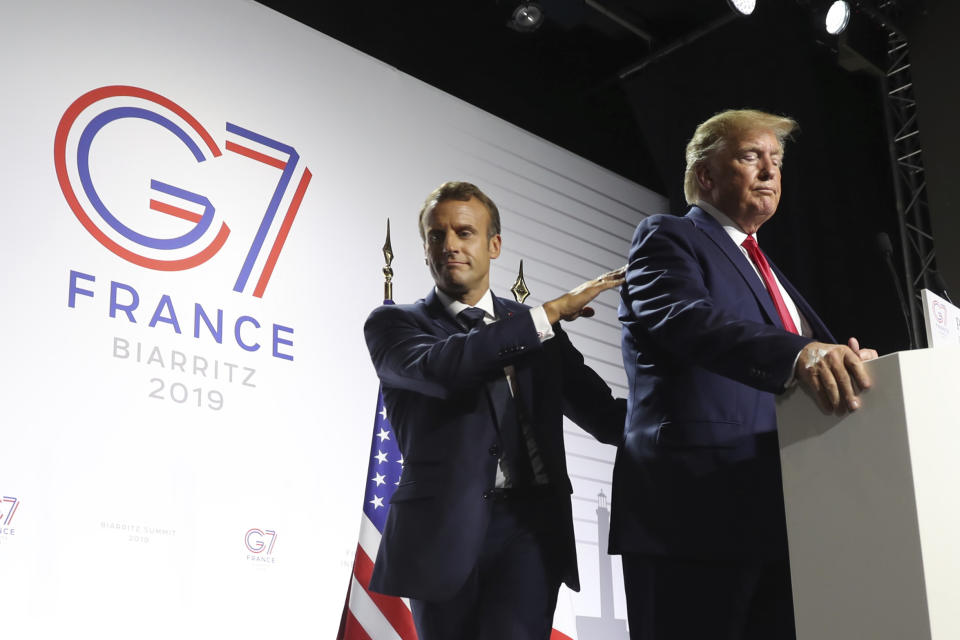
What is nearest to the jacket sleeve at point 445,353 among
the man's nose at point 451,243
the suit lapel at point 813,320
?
the man's nose at point 451,243

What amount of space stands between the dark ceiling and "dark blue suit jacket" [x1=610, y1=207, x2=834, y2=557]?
3.45 m

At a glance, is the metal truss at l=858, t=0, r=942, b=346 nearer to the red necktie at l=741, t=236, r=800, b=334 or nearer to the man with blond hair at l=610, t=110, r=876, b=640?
the red necktie at l=741, t=236, r=800, b=334

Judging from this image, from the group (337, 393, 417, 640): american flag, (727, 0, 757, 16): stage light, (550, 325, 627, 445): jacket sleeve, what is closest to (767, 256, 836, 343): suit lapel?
(550, 325, 627, 445): jacket sleeve

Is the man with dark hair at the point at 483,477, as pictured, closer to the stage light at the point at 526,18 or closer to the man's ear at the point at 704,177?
the man's ear at the point at 704,177

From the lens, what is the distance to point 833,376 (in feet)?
5.32

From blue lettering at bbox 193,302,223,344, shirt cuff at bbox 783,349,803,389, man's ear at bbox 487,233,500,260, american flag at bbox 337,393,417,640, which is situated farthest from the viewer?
blue lettering at bbox 193,302,223,344

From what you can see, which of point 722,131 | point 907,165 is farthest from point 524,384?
point 907,165

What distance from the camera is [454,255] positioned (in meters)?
2.74

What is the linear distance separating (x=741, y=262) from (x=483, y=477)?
73 centimetres

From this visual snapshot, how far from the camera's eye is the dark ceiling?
18.5ft

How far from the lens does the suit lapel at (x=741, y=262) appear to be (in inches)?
85.7

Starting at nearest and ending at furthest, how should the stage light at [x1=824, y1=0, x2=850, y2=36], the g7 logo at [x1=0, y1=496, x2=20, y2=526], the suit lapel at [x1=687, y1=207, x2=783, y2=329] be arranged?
1. the suit lapel at [x1=687, y1=207, x2=783, y2=329]
2. the g7 logo at [x1=0, y1=496, x2=20, y2=526]
3. the stage light at [x1=824, y1=0, x2=850, y2=36]

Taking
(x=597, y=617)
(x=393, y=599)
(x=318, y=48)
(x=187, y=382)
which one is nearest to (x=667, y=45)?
(x=318, y=48)

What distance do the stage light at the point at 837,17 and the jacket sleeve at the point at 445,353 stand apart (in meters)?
3.61
